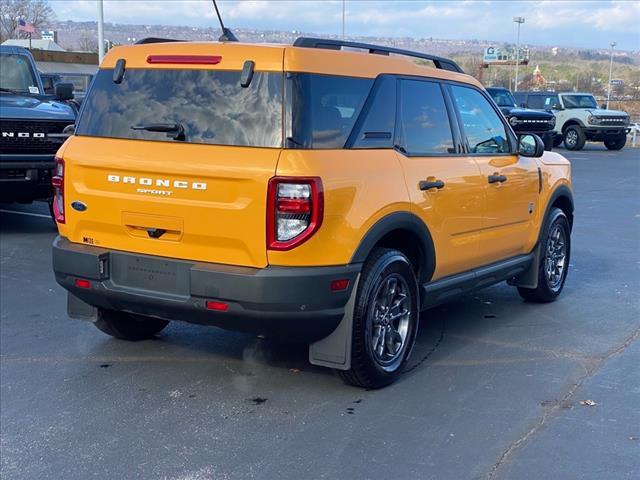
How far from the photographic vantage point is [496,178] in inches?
233

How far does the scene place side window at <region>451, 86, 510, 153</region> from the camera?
5821mm

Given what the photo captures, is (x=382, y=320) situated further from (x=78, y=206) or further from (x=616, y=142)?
(x=616, y=142)

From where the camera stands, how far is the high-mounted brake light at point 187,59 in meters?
4.53

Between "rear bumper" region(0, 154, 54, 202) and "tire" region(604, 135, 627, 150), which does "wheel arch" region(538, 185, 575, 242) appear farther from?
"tire" region(604, 135, 627, 150)

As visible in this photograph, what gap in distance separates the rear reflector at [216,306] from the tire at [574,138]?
25721 millimetres

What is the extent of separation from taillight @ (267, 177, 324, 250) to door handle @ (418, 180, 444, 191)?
1052mm

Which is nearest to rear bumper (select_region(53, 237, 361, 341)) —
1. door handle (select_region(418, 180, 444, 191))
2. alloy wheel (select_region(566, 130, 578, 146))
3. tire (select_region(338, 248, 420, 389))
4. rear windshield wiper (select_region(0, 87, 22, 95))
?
tire (select_region(338, 248, 420, 389))

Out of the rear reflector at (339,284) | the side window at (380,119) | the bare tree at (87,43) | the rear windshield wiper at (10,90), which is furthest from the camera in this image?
the bare tree at (87,43)

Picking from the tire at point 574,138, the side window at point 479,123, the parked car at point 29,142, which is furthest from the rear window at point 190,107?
the tire at point 574,138

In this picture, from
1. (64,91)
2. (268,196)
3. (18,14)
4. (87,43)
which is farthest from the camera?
(87,43)

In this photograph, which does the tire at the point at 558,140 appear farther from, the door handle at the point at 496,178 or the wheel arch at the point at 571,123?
the door handle at the point at 496,178

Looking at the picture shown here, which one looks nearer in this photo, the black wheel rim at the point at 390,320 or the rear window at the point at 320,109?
the rear window at the point at 320,109

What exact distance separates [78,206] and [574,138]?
2592 centimetres

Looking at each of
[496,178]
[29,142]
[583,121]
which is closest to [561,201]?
[496,178]
